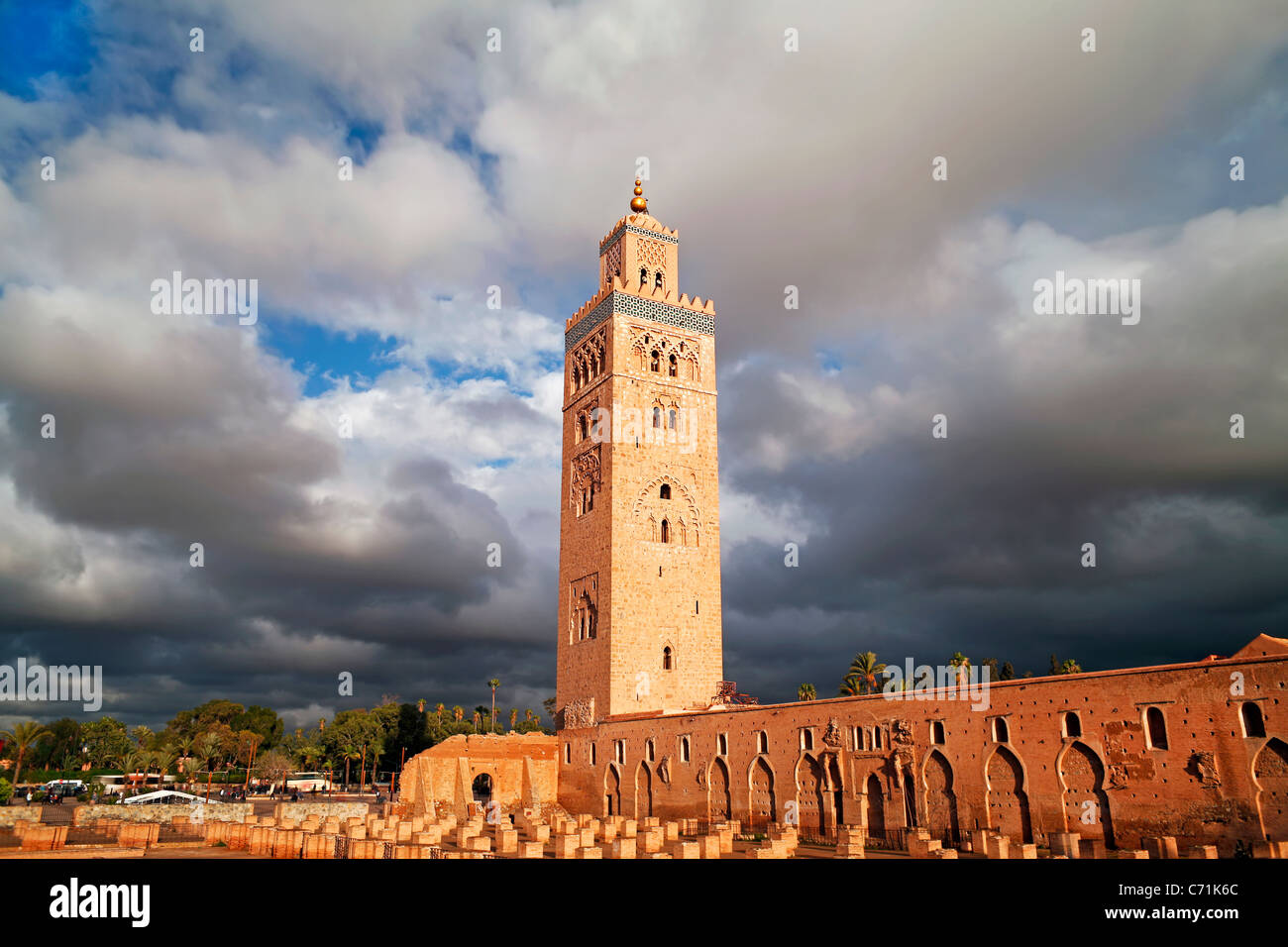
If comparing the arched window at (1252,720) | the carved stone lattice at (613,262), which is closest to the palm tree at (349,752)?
the carved stone lattice at (613,262)

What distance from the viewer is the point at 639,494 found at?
3622 cm

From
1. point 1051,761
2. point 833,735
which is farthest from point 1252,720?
point 833,735

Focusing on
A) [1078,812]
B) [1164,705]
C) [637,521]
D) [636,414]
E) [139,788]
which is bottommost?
[139,788]

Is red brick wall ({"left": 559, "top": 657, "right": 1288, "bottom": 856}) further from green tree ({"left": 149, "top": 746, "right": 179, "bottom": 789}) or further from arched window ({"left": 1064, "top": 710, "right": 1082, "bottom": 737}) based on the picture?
green tree ({"left": 149, "top": 746, "right": 179, "bottom": 789})

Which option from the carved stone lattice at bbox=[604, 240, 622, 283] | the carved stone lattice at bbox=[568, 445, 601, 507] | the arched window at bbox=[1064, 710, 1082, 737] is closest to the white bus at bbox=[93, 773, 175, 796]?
the carved stone lattice at bbox=[568, 445, 601, 507]

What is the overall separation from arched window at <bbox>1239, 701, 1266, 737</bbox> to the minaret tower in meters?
20.5

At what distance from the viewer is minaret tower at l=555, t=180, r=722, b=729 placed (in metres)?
34.8

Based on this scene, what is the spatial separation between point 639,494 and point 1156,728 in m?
22.0

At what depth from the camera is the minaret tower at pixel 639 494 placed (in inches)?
1372

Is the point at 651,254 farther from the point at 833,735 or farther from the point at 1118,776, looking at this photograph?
the point at 1118,776
